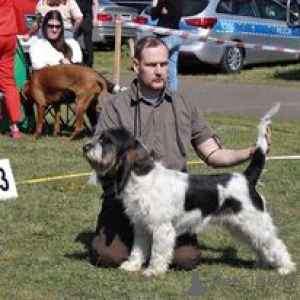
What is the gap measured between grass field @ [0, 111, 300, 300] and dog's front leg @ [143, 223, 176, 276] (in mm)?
68

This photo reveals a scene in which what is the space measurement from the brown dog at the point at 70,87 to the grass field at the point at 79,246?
0.87m

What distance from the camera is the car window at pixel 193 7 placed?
1797cm

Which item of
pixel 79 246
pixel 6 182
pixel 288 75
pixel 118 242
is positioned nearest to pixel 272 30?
pixel 288 75

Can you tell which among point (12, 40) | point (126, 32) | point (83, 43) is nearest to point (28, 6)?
point (83, 43)

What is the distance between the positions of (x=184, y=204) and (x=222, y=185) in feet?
0.85

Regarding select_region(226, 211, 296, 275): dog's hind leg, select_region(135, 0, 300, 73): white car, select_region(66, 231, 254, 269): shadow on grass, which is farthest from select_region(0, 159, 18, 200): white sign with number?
select_region(135, 0, 300, 73): white car

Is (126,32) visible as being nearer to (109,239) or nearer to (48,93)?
(48,93)

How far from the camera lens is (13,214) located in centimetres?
688

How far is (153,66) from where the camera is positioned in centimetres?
525

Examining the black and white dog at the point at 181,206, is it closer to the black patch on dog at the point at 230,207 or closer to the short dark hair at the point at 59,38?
the black patch on dog at the point at 230,207

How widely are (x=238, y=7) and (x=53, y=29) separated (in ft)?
29.7

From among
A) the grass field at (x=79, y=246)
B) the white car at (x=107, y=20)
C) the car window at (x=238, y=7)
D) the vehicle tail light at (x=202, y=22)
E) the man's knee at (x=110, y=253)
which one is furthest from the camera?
the white car at (x=107, y=20)

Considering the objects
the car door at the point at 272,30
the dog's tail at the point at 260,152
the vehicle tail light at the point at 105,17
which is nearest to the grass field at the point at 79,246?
the dog's tail at the point at 260,152

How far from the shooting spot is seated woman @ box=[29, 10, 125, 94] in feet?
34.6
